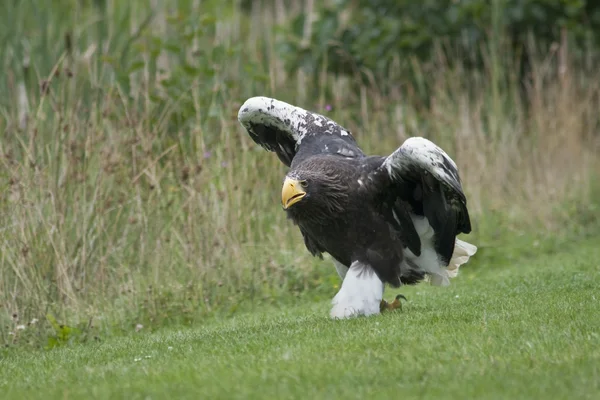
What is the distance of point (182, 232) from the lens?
9.20 metres

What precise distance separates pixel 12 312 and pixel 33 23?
459 centimetres

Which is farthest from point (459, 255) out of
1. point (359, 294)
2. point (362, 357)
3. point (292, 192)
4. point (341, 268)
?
point (362, 357)

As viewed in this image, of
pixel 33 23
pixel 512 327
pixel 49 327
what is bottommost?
pixel 49 327

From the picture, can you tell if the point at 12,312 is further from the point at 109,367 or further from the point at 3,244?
the point at 109,367

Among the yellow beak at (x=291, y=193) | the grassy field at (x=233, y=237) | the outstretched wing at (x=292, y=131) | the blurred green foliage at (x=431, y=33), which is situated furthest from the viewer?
the blurred green foliage at (x=431, y=33)

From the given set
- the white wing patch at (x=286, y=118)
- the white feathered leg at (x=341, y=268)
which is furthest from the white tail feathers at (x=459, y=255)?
the white wing patch at (x=286, y=118)

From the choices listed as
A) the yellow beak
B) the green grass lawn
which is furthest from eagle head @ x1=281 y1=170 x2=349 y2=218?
the green grass lawn

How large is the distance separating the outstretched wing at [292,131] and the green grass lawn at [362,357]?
123cm

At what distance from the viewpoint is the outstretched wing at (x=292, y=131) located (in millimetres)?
8031

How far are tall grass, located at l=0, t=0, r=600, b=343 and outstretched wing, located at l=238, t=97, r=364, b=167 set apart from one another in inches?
29.8

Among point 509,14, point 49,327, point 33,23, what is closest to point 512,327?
point 49,327

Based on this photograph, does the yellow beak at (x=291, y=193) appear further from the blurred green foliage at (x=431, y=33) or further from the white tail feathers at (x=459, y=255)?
the blurred green foliage at (x=431, y=33)

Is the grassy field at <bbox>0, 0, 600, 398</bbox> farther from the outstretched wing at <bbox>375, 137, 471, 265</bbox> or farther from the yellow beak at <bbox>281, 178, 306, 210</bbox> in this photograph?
the yellow beak at <bbox>281, 178, 306, 210</bbox>

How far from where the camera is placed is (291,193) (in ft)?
23.4
